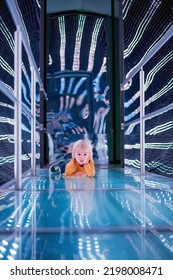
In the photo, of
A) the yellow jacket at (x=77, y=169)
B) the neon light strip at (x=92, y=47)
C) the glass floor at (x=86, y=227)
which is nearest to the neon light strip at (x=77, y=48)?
the neon light strip at (x=92, y=47)

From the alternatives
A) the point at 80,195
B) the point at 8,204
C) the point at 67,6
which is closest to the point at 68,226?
the point at 8,204

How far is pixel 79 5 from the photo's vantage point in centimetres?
474

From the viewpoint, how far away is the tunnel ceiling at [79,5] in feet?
15.3

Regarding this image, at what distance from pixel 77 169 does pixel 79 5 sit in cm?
292

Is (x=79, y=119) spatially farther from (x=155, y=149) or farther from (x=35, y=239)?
(x=35, y=239)

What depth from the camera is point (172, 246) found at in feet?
→ 2.16

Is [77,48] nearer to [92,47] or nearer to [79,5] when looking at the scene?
[92,47]

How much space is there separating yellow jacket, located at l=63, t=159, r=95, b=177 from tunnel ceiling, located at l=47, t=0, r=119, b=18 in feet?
9.26

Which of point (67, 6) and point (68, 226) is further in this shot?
point (67, 6)

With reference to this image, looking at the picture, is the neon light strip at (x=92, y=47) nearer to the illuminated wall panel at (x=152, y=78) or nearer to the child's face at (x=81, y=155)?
the illuminated wall panel at (x=152, y=78)

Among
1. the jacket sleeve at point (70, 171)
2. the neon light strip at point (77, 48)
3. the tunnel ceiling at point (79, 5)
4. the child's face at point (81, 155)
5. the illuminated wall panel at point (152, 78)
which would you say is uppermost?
→ the tunnel ceiling at point (79, 5)

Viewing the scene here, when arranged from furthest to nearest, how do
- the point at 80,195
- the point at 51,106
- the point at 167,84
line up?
the point at 51,106
the point at 167,84
the point at 80,195

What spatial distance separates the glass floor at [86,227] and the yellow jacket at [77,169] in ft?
3.89
